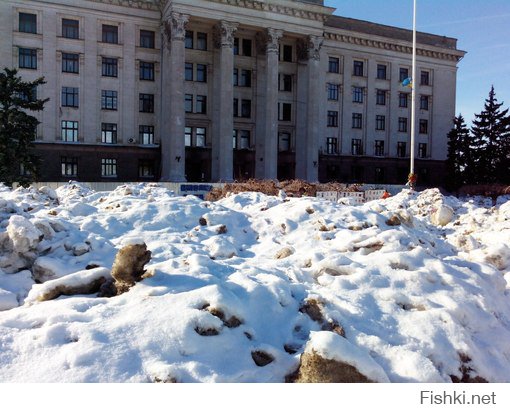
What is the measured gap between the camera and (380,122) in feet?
184

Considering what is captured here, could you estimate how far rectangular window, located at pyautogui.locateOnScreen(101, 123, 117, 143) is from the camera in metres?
43.0

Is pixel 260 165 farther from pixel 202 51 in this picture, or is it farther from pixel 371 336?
pixel 371 336

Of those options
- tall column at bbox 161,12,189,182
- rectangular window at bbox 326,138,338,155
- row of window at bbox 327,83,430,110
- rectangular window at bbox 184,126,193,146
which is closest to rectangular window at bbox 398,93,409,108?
row of window at bbox 327,83,430,110

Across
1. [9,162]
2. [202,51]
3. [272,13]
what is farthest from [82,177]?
[272,13]

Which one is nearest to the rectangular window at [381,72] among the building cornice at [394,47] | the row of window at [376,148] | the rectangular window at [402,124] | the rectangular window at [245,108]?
the building cornice at [394,47]

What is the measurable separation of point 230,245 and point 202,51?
40.6m

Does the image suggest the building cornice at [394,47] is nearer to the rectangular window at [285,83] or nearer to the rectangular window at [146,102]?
the rectangular window at [285,83]

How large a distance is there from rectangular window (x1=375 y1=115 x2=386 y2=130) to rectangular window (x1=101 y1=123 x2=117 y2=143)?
31302 millimetres

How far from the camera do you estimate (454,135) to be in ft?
185

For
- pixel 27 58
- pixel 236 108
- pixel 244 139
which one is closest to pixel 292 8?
pixel 236 108

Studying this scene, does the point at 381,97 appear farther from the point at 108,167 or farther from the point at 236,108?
the point at 108,167

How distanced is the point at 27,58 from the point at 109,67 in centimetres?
706

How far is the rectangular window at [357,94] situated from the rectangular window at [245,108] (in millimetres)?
14268

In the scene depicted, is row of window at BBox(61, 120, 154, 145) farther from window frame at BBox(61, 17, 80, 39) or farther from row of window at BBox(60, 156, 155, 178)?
window frame at BBox(61, 17, 80, 39)
